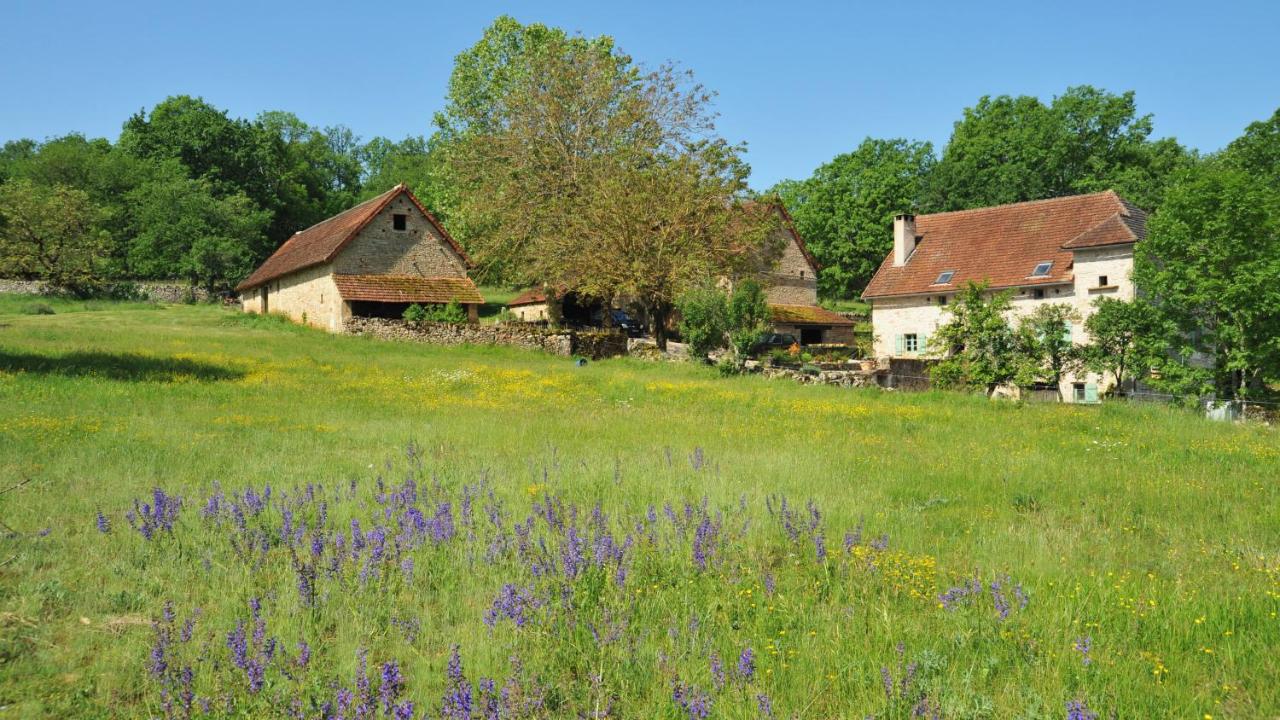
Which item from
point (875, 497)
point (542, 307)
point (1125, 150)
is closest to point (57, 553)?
point (875, 497)

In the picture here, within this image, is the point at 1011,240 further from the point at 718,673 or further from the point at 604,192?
the point at 718,673

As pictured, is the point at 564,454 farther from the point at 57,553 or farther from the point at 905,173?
the point at 905,173

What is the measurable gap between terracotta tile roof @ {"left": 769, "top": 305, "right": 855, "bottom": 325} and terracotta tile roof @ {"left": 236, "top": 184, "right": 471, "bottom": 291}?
19.0m

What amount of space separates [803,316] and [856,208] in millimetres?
21170

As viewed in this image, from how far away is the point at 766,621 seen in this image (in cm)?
511

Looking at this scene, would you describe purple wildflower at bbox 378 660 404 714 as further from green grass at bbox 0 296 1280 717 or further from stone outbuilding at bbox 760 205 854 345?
stone outbuilding at bbox 760 205 854 345

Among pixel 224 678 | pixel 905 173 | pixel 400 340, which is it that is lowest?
pixel 224 678

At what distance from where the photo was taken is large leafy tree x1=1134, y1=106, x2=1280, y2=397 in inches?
830

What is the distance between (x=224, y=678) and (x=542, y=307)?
45447 mm

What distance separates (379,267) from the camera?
1486 inches

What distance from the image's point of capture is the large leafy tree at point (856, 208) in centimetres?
6134

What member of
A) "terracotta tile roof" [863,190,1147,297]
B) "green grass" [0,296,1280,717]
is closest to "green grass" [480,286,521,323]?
"terracotta tile roof" [863,190,1147,297]

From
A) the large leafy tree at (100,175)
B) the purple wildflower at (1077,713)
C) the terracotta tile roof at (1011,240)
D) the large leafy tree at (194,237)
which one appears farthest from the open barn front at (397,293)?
the large leafy tree at (100,175)

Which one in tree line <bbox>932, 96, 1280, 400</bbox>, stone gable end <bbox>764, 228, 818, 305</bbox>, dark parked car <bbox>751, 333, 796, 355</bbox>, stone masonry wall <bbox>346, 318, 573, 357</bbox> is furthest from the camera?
stone gable end <bbox>764, 228, 818, 305</bbox>
